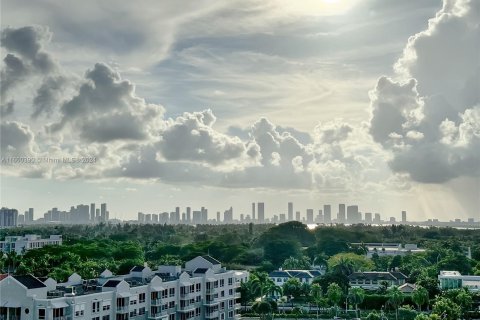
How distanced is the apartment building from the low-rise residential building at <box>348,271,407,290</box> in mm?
38359

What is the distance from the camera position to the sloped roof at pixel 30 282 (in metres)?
44.1

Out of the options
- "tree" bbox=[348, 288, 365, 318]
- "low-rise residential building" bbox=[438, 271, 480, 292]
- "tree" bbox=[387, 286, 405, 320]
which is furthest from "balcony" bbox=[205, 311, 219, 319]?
"low-rise residential building" bbox=[438, 271, 480, 292]

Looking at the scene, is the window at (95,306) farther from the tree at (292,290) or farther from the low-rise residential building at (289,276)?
the low-rise residential building at (289,276)

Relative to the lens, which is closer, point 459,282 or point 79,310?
point 79,310

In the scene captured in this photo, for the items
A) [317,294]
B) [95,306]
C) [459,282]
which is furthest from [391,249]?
[95,306]

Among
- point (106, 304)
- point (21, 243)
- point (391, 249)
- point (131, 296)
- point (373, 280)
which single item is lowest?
point (373, 280)

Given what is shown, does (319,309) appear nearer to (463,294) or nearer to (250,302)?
(250,302)

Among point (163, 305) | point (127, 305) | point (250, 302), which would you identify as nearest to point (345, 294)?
point (250, 302)

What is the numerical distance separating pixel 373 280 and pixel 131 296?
6088 centimetres

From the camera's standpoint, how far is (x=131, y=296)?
5169 cm

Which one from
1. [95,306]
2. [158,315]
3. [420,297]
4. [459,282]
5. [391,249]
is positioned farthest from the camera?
[391,249]

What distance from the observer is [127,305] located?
50844mm

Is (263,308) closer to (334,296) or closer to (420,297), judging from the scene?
(334,296)

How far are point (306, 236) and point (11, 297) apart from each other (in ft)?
467
